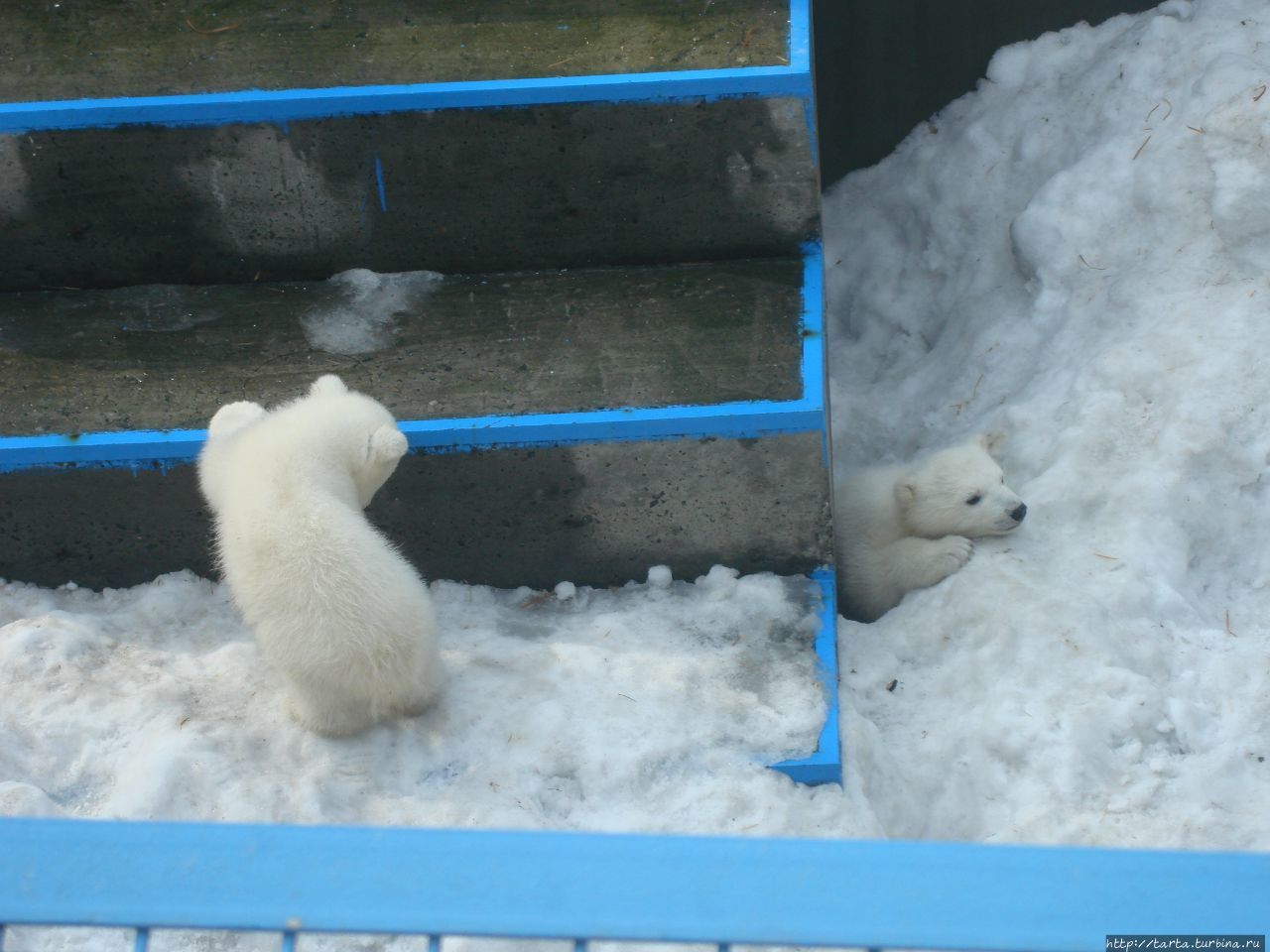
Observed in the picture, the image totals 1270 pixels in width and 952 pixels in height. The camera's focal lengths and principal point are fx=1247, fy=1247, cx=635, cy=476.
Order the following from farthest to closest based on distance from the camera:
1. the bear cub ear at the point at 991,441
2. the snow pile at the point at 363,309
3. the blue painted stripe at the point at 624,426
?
the bear cub ear at the point at 991,441, the snow pile at the point at 363,309, the blue painted stripe at the point at 624,426

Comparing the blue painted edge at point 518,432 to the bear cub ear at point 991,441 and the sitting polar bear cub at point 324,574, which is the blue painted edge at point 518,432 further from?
the bear cub ear at point 991,441

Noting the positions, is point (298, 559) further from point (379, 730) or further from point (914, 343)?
point (914, 343)

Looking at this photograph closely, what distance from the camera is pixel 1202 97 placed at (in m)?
4.49

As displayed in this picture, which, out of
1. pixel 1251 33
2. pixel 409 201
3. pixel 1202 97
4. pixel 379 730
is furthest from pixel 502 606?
pixel 1251 33

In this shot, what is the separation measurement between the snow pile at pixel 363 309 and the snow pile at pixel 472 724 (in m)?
0.90

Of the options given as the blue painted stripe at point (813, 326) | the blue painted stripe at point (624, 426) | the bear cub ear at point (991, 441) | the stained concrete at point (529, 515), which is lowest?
the bear cub ear at point (991, 441)

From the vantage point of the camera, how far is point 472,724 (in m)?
3.22

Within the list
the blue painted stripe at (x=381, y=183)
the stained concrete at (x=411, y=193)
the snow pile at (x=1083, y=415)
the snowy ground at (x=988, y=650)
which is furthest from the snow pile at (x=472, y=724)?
the blue painted stripe at (x=381, y=183)

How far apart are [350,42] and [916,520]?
251 cm

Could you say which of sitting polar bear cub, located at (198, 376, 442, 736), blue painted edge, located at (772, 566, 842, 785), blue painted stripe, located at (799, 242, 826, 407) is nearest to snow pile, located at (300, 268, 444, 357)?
sitting polar bear cub, located at (198, 376, 442, 736)

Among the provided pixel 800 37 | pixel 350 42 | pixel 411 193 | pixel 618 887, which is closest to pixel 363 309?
pixel 411 193

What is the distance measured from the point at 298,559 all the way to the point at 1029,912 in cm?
188

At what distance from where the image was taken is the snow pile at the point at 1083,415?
3221mm

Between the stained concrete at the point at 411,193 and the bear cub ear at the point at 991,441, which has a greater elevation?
the stained concrete at the point at 411,193
